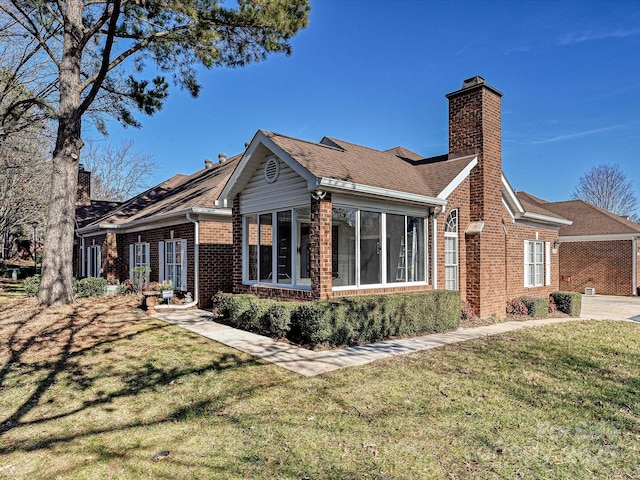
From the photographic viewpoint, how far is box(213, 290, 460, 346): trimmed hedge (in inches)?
313

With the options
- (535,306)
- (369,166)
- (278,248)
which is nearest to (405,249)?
(369,166)

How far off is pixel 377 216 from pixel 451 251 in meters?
3.44

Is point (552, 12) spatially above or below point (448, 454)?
above

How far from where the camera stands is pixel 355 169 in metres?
10.2

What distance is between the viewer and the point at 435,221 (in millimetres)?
11289

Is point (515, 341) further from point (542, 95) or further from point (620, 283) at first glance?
point (620, 283)

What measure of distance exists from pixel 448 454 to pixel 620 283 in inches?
962

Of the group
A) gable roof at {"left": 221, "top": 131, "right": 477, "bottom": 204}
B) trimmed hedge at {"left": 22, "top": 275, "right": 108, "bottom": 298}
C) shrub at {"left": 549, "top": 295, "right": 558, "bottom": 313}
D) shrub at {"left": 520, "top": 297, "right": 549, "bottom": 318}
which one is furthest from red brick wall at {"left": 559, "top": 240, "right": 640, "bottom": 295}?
trimmed hedge at {"left": 22, "top": 275, "right": 108, "bottom": 298}

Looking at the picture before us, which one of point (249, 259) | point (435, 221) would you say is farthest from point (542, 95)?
point (249, 259)

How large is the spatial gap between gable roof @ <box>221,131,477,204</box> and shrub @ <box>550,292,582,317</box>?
692cm

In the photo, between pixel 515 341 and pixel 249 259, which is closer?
pixel 515 341

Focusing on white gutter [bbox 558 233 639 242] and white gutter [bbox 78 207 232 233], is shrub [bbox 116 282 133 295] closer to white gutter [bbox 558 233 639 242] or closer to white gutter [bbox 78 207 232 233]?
white gutter [bbox 78 207 232 233]

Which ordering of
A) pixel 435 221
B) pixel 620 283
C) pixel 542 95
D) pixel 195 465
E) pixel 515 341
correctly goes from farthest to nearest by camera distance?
pixel 620 283, pixel 542 95, pixel 435 221, pixel 515 341, pixel 195 465

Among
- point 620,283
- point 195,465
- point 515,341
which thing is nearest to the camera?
point 195,465
